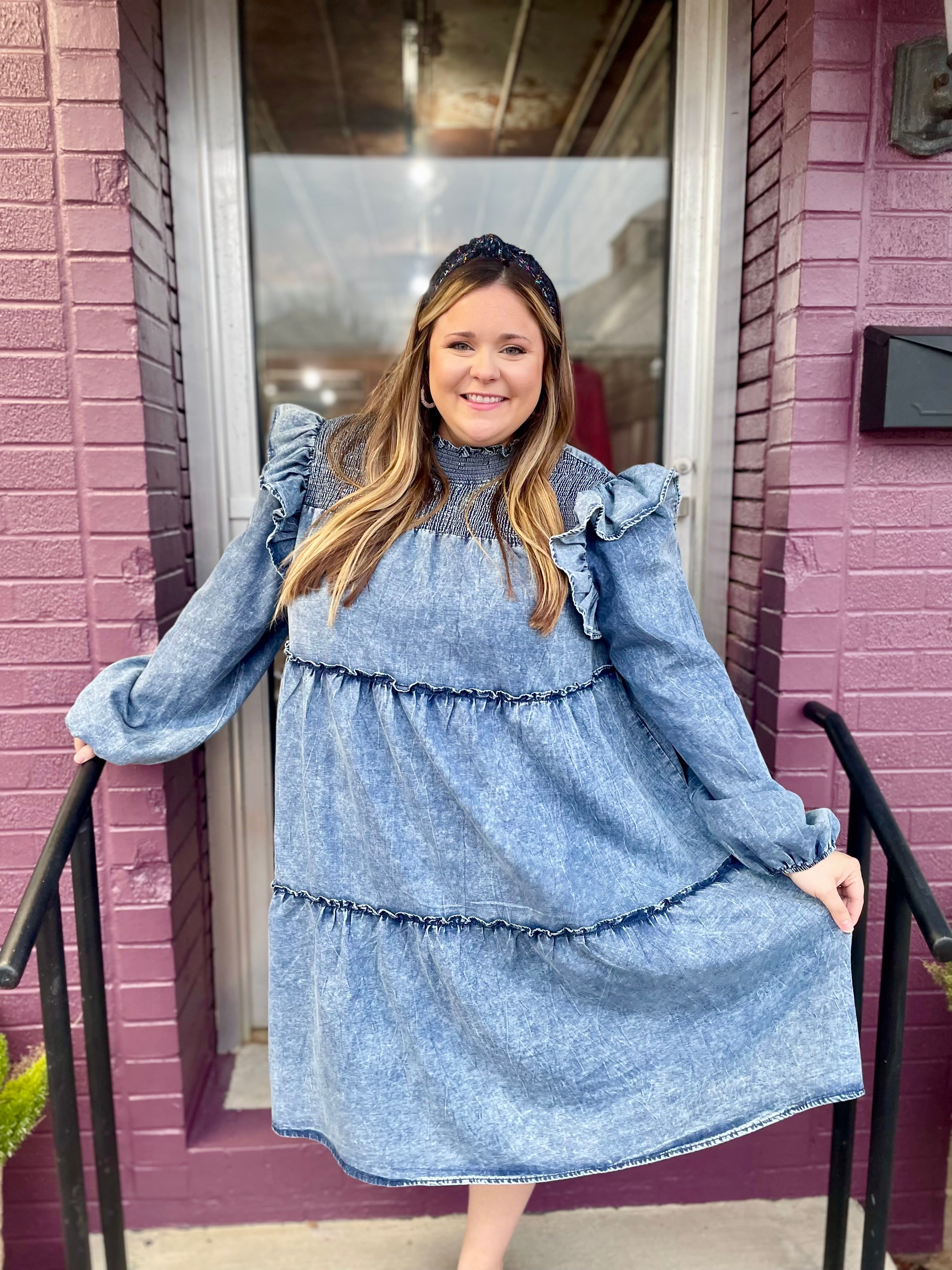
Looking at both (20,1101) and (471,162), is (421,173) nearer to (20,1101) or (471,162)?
(471,162)

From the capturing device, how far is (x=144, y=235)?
1676mm

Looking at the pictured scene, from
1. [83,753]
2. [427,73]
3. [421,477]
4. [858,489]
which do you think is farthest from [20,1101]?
[427,73]

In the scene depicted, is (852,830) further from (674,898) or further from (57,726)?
(57,726)

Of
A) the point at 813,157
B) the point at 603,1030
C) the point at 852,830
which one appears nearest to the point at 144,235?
the point at 813,157

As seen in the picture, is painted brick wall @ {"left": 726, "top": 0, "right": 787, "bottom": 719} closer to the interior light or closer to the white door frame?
the white door frame

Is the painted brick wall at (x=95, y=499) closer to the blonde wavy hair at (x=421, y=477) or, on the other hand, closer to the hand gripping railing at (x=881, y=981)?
the blonde wavy hair at (x=421, y=477)

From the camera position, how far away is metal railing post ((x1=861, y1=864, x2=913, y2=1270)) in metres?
1.54

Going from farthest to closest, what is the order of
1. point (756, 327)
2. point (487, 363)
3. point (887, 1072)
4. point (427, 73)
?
1. point (427, 73)
2. point (756, 327)
3. point (887, 1072)
4. point (487, 363)

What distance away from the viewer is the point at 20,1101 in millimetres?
1568

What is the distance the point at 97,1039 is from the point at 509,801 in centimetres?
93

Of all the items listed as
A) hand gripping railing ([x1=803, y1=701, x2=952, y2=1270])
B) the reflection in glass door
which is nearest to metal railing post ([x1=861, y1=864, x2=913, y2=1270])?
hand gripping railing ([x1=803, y1=701, x2=952, y2=1270])

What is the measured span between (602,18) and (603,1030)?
2.43 m

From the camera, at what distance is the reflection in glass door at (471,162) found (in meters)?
2.35

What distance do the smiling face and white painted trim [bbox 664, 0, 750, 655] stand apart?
73 centimetres
